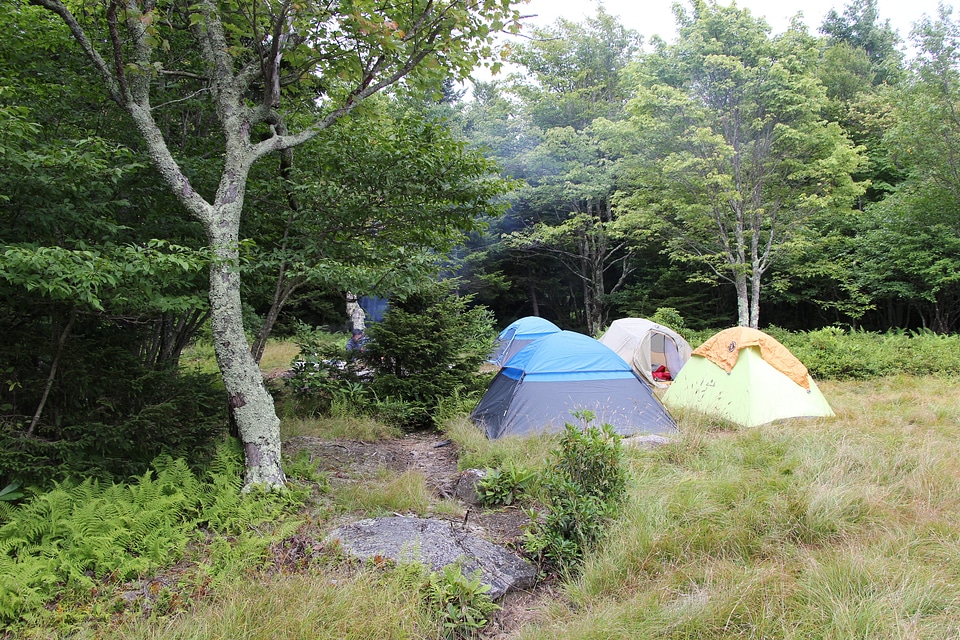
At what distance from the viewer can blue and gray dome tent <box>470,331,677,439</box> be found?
225 inches

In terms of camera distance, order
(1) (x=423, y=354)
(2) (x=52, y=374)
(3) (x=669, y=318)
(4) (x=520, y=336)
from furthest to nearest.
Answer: (3) (x=669, y=318), (4) (x=520, y=336), (1) (x=423, y=354), (2) (x=52, y=374)

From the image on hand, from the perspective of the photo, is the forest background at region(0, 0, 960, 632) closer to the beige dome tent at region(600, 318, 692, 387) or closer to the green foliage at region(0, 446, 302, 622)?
the green foliage at region(0, 446, 302, 622)

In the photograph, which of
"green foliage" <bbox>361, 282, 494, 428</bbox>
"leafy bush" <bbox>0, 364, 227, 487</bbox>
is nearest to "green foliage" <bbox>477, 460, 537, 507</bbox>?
"leafy bush" <bbox>0, 364, 227, 487</bbox>

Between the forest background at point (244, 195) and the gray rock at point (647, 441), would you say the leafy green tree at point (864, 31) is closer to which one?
the forest background at point (244, 195)

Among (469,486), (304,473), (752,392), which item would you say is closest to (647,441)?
(752,392)

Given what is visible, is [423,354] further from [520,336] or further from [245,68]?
[520,336]

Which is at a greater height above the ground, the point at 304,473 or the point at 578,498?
the point at 578,498

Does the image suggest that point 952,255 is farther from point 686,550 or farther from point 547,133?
point 686,550

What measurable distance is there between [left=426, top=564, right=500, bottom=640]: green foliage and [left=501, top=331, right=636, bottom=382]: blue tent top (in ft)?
11.4

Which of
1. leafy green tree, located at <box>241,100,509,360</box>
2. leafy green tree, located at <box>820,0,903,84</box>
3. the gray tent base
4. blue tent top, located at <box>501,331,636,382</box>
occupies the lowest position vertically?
the gray tent base

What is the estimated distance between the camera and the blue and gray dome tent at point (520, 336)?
39.9ft

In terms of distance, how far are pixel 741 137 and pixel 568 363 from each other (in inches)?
363

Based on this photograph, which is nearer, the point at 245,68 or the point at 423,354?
the point at 245,68

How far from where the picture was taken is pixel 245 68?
4211 millimetres
